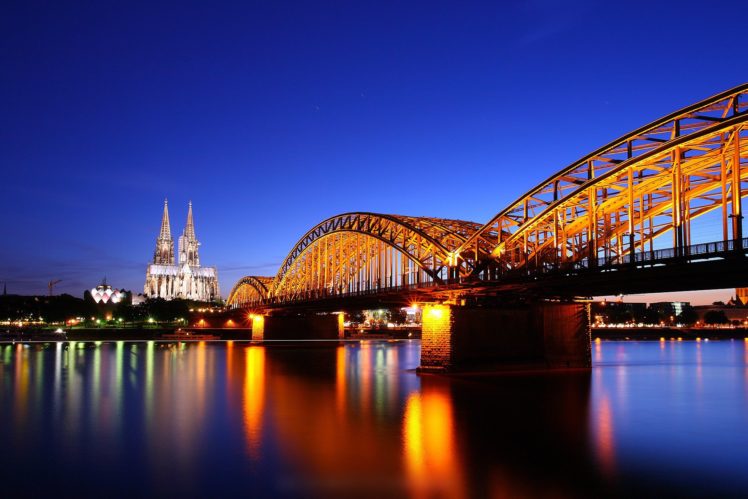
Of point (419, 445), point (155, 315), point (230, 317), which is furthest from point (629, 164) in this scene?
point (155, 315)

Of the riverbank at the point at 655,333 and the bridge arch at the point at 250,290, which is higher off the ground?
the bridge arch at the point at 250,290

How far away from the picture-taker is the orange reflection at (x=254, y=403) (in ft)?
83.2

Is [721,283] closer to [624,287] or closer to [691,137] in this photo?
[624,287]

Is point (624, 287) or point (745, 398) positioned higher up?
point (624, 287)

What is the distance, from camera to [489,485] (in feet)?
60.5

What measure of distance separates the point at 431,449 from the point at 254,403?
1562 centimetres

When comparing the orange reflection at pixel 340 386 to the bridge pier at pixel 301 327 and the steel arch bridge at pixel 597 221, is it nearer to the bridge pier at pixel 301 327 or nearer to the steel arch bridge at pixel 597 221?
the steel arch bridge at pixel 597 221

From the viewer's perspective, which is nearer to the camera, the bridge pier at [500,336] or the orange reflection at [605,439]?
the orange reflection at [605,439]

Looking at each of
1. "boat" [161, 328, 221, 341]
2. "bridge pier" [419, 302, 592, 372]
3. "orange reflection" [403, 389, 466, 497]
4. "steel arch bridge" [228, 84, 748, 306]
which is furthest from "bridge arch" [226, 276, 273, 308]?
"orange reflection" [403, 389, 466, 497]

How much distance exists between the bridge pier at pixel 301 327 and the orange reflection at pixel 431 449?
78.1m

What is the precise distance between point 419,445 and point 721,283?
23427 mm

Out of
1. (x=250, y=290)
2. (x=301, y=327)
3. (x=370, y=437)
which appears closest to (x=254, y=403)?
(x=370, y=437)

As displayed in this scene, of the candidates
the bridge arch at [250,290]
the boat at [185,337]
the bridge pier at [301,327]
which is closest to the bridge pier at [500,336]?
the bridge pier at [301,327]

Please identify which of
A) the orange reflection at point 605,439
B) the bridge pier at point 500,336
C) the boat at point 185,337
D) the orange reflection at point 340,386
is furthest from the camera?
the boat at point 185,337
